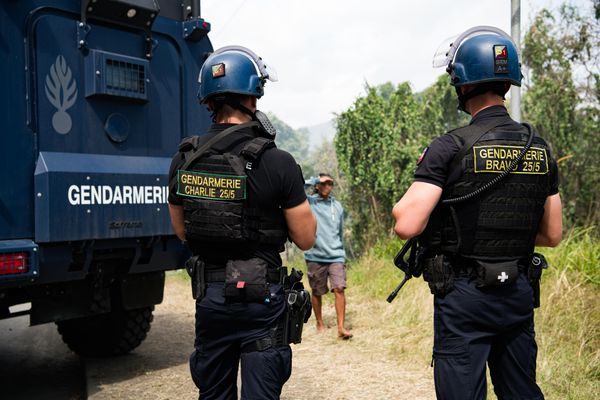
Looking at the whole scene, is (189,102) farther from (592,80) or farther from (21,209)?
(592,80)

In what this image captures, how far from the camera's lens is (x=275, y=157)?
2529mm

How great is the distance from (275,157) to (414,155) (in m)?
8.92

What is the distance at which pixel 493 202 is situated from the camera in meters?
2.39

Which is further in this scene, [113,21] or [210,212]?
[113,21]

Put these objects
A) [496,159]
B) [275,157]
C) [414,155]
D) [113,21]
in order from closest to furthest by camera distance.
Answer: [496,159], [275,157], [113,21], [414,155]

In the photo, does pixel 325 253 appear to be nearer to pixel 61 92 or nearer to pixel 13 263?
pixel 61 92

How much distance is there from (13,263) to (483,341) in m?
2.80

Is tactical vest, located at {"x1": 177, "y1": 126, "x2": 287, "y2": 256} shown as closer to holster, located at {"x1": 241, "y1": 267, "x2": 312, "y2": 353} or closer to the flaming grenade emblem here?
holster, located at {"x1": 241, "y1": 267, "x2": 312, "y2": 353}

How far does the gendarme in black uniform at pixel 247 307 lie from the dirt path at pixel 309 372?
2016 mm

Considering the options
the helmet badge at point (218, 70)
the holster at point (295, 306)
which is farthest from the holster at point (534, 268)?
the helmet badge at point (218, 70)

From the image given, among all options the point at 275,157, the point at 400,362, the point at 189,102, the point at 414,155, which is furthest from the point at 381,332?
the point at 414,155

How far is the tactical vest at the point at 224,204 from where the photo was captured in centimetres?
250

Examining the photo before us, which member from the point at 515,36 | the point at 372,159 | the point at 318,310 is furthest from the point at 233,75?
the point at 372,159

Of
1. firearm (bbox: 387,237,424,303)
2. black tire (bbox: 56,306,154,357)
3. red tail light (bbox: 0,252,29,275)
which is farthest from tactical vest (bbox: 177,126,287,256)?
black tire (bbox: 56,306,154,357)
